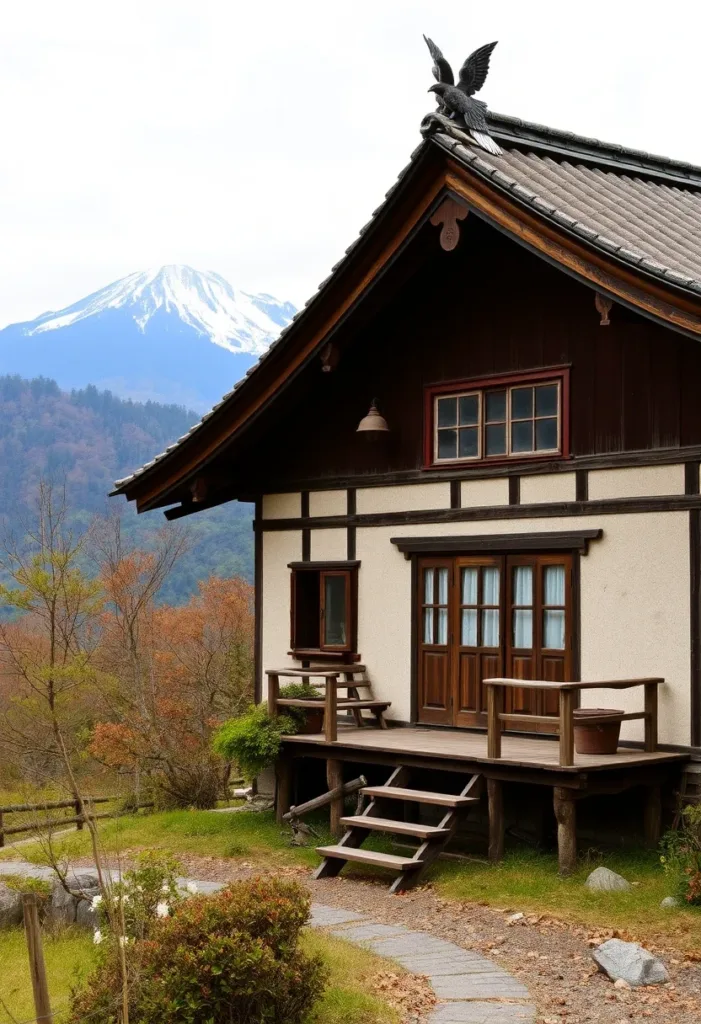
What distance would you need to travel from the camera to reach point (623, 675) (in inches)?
498

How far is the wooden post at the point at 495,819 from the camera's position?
475 inches

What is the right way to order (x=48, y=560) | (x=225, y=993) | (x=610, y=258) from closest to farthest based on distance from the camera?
(x=225, y=993) → (x=610, y=258) → (x=48, y=560)

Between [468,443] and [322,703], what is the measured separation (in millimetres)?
3245

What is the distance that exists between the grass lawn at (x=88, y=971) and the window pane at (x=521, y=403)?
6081 mm

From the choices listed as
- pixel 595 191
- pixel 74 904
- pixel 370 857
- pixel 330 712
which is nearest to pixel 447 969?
pixel 370 857

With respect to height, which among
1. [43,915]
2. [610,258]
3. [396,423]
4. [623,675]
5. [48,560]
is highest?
[610,258]

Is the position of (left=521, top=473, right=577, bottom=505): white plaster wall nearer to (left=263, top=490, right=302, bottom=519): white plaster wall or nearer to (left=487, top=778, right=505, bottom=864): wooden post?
(left=487, top=778, right=505, bottom=864): wooden post

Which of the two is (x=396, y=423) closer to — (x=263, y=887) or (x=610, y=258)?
(x=610, y=258)

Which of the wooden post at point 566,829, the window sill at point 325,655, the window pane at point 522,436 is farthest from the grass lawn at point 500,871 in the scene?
the window pane at point 522,436

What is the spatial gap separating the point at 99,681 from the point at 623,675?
11105 millimetres

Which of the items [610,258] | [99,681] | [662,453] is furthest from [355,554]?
[99,681]

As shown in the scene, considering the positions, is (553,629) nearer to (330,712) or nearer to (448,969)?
(330,712)

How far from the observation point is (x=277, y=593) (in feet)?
53.9

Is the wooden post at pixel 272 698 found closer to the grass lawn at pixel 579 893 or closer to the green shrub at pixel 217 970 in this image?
the grass lawn at pixel 579 893
